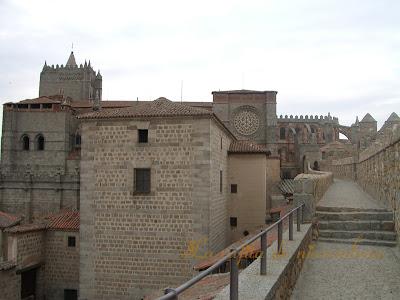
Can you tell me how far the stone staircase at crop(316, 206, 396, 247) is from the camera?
25.3 ft

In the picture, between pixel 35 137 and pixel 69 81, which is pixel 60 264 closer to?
pixel 35 137

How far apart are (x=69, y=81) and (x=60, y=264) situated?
47.9 meters

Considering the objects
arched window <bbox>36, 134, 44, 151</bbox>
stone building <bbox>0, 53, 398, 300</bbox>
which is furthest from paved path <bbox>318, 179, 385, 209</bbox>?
arched window <bbox>36, 134, 44, 151</bbox>

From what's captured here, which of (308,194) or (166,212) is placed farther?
(166,212)

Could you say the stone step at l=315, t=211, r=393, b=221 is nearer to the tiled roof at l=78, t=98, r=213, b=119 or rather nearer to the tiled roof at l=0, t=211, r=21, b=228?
the tiled roof at l=78, t=98, r=213, b=119

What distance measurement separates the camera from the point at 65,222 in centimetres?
1958

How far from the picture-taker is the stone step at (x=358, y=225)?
8.08 meters

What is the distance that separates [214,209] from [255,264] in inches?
405

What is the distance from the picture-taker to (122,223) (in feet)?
47.4

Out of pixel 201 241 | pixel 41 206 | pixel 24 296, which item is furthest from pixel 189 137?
pixel 41 206

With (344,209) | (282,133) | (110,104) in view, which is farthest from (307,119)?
(344,209)

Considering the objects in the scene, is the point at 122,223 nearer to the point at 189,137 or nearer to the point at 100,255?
the point at 100,255

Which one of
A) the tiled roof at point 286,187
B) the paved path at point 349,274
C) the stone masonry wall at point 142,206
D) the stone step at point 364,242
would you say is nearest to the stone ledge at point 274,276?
the paved path at point 349,274

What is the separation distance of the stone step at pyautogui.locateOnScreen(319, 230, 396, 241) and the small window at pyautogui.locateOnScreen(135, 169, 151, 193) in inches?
301
